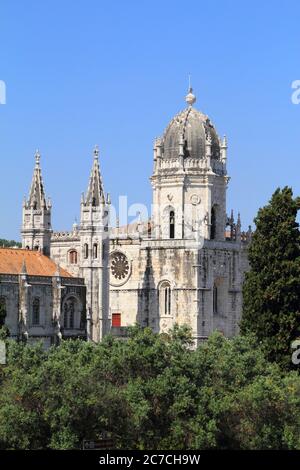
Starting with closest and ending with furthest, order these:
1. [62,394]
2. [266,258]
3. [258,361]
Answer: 1. [62,394]
2. [258,361]
3. [266,258]

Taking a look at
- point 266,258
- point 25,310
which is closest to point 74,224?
point 25,310

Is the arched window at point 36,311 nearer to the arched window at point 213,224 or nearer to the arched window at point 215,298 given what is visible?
the arched window at point 215,298

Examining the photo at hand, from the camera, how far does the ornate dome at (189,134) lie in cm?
10619

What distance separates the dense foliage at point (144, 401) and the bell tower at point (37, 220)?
147 ft

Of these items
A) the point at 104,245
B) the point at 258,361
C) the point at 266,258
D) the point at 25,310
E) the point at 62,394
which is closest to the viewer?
the point at 62,394

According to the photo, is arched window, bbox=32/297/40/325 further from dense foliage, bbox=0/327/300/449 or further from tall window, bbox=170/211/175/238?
dense foliage, bbox=0/327/300/449

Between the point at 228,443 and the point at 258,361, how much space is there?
6.84 metres

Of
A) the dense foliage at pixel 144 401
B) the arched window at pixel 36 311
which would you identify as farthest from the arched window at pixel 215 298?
the dense foliage at pixel 144 401

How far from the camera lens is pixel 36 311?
95375 millimetres

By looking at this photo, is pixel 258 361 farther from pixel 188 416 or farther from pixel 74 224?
pixel 74 224

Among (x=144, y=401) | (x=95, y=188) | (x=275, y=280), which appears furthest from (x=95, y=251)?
(x=144, y=401)

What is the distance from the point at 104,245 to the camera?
332 ft

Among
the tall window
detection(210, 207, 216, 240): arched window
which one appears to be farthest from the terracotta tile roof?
detection(210, 207, 216, 240): arched window

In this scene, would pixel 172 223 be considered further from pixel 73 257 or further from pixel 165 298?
pixel 73 257
